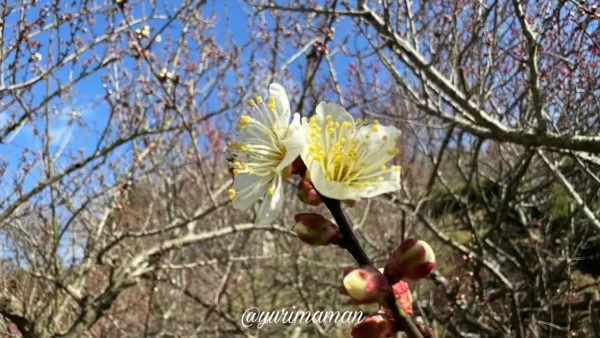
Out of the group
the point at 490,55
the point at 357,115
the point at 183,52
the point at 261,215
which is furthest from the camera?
the point at 357,115

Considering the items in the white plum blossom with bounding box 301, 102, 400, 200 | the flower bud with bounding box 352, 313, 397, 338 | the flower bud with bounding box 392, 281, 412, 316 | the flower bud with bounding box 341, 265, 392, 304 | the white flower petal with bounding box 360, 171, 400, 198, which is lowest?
the flower bud with bounding box 352, 313, 397, 338

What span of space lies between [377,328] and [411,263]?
0.11m

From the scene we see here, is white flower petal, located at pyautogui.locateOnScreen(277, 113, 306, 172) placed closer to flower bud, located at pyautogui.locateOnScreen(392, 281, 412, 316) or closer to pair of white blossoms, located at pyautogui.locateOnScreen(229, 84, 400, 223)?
pair of white blossoms, located at pyautogui.locateOnScreen(229, 84, 400, 223)

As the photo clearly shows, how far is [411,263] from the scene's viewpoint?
0.79 m

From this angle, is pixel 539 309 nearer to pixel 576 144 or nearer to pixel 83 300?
pixel 576 144

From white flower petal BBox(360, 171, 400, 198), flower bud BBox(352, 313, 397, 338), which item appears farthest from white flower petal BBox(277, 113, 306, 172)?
flower bud BBox(352, 313, 397, 338)

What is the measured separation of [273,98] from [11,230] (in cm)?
361

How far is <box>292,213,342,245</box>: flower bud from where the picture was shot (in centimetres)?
78

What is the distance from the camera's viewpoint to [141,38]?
354cm

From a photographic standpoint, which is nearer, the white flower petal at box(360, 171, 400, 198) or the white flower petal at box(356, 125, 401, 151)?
the white flower petal at box(360, 171, 400, 198)

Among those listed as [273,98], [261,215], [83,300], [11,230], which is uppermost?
[11,230]

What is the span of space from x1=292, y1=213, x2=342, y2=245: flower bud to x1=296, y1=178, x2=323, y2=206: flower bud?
29 mm

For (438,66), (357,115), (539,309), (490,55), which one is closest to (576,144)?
(490,55)

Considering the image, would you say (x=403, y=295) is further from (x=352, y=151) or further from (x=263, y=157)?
(x=263, y=157)
